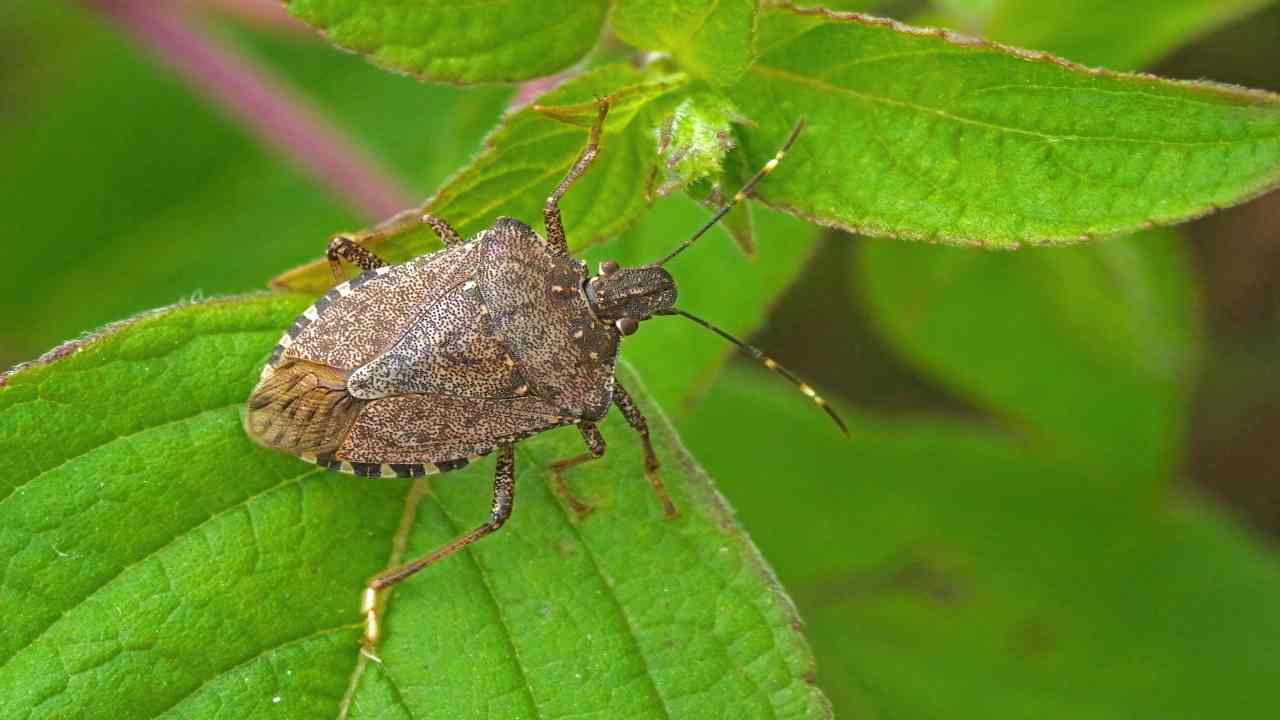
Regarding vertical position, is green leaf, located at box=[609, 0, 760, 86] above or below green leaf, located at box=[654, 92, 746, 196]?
above

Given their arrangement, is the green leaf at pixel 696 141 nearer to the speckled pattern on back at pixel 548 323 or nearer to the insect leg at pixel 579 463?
the speckled pattern on back at pixel 548 323

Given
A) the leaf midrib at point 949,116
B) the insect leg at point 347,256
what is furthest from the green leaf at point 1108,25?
the insect leg at point 347,256

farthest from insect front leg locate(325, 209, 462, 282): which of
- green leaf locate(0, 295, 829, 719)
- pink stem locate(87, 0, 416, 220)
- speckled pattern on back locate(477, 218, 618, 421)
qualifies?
pink stem locate(87, 0, 416, 220)

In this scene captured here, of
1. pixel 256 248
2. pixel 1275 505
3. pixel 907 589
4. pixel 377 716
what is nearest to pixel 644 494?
pixel 377 716

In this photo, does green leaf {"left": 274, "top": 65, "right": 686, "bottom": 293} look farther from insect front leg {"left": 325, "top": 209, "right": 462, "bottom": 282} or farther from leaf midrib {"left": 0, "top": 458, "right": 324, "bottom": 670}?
leaf midrib {"left": 0, "top": 458, "right": 324, "bottom": 670}

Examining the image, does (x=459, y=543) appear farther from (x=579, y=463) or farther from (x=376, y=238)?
A: (x=376, y=238)

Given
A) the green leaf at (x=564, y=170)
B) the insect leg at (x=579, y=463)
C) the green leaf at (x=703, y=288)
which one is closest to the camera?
the green leaf at (x=564, y=170)
